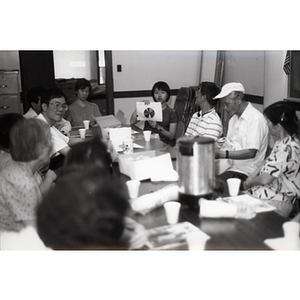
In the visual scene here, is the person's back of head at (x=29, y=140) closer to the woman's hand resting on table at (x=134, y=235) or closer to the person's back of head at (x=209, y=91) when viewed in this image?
the woman's hand resting on table at (x=134, y=235)

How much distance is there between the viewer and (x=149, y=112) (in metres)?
2.91

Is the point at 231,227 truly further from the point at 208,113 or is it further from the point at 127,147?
the point at 208,113

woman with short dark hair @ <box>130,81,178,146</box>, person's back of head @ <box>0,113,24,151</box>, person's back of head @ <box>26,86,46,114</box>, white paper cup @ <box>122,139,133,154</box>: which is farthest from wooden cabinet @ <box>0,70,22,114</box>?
person's back of head @ <box>0,113,24,151</box>

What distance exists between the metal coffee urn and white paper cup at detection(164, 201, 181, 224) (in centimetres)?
10

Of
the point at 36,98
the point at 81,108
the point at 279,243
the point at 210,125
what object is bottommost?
the point at 279,243

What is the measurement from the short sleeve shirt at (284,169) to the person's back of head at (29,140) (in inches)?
41.6

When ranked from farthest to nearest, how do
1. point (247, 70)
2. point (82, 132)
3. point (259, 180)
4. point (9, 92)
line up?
1. point (9, 92)
2. point (247, 70)
3. point (82, 132)
4. point (259, 180)

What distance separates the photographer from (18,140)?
1441mm

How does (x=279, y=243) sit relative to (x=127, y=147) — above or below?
below

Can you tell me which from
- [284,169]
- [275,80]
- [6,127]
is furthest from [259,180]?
[6,127]

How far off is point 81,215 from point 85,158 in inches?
14.5

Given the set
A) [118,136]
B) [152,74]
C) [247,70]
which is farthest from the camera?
[152,74]

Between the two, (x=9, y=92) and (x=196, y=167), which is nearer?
(x=196, y=167)

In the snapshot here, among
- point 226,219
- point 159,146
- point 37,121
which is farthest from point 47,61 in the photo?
point 226,219
